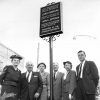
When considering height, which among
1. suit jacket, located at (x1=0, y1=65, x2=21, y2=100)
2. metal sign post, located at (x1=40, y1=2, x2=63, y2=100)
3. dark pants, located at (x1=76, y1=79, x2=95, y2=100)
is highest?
metal sign post, located at (x1=40, y1=2, x2=63, y2=100)

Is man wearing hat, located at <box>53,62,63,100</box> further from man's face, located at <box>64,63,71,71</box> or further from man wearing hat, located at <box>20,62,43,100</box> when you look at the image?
man wearing hat, located at <box>20,62,43,100</box>

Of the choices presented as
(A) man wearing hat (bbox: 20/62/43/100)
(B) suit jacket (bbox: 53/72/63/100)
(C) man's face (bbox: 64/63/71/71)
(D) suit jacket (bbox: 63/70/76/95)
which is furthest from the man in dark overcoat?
(A) man wearing hat (bbox: 20/62/43/100)

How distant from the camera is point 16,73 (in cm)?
551

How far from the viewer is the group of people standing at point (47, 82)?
5176 millimetres

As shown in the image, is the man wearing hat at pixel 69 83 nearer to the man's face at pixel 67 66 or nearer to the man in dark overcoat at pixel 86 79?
the man's face at pixel 67 66

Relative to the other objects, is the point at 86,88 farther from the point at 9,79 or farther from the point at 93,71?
the point at 9,79

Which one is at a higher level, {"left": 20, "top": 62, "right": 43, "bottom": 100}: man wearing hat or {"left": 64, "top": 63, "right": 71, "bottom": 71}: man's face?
{"left": 64, "top": 63, "right": 71, "bottom": 71}: man's face

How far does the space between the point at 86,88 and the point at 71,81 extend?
2.13 ft

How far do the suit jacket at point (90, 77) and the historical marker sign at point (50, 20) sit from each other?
1.12m

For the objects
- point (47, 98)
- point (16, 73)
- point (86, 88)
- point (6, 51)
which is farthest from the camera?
point (6, 51)

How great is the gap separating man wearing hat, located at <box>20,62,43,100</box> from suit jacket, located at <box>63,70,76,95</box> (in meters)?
0.66

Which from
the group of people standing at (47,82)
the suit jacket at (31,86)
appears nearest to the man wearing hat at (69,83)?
the group of people standing at (47,82)

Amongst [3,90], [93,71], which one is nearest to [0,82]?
[3,90]

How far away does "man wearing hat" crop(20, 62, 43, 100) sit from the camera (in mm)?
5789
